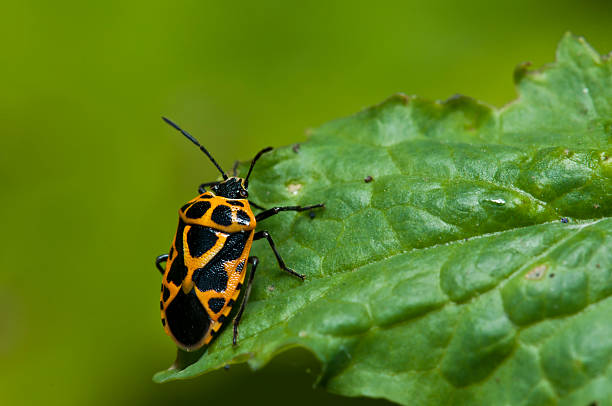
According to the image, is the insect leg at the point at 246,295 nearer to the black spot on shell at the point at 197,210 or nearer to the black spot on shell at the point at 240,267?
the black spot on shell at the point at 240,267

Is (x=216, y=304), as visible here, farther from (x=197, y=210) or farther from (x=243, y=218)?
(x=197, y=210)

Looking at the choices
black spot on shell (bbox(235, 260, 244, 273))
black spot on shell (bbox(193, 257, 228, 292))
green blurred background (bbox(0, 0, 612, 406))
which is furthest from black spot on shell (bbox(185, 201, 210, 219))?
green blurred background (bbox(0, 0, 612, 406))

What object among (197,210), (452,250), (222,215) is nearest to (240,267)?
(222,215)

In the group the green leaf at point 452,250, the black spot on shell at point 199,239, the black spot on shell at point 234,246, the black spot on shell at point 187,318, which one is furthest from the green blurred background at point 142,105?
the green leaf at point 452,250

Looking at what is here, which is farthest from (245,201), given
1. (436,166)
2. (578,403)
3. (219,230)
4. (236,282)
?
(578,403)

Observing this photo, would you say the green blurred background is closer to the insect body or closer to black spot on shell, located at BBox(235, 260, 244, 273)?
the insect body

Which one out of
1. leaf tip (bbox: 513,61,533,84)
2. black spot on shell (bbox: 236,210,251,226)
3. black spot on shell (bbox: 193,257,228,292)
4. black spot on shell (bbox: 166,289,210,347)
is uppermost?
leaf tip (bbox: 513,61,533,84)
